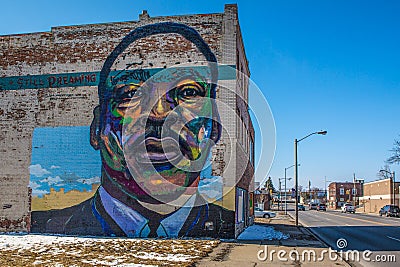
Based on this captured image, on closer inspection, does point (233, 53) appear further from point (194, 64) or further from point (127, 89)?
point (127, 89)

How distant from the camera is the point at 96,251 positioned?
14828 millimetres

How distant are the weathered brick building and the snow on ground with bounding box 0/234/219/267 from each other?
2289 millimetres

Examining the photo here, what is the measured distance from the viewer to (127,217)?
785 inches

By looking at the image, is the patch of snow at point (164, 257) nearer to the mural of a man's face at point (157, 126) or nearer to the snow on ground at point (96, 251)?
the snow on ground at point (96, 251)

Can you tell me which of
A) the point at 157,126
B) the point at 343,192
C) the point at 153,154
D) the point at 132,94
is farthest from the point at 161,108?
the point at 343,192

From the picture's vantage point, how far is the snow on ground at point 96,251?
1254 centimetres

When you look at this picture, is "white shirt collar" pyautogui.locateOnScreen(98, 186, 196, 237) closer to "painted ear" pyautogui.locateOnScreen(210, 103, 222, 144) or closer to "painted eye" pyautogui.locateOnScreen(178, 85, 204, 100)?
"painted ear" pyautogui.locateOnScreen(210, 103, 222, 144)

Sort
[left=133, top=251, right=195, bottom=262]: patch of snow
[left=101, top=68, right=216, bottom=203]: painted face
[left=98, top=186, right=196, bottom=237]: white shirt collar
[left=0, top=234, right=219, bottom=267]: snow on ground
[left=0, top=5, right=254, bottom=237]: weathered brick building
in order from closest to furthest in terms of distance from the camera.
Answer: [left=0, top=234, right=219, bottom=267]: snow on ground
[left=133, top=251, right=195, bottom=262]: patch of snow
[left=98, top=186, right=196, bottom=237]: white shirt collar
[left=101, top=68, right=216, bottom=203]: painted face
[left=0, top=5, right=254, bottom=237]: weathered brick building

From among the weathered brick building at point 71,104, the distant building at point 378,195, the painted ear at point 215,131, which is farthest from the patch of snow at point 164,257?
the distant building at point 378,195

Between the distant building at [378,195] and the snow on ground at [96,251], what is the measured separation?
2311 inches

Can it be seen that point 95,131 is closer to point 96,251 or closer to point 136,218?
point 136,218

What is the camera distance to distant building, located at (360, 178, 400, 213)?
68.9 m

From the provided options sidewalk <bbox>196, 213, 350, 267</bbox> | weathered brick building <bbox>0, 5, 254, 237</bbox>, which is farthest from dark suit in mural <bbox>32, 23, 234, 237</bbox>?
sidewalk <bbox>196, 213, 350, 267</bbox>

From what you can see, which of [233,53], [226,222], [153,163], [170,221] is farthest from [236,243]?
[233,53]
